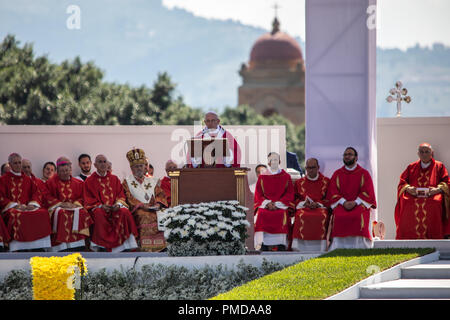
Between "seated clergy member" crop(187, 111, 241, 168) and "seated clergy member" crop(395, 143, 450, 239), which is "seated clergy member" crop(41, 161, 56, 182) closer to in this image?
"seated clergy member" crop(187, 111, 241, 168)

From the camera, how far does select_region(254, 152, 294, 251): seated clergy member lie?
14.0m

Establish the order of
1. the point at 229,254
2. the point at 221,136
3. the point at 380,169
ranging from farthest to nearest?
the point at 380,169, the point at 221,136, the point at 229,254

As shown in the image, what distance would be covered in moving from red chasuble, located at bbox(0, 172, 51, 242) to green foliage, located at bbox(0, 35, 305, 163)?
20606 mm

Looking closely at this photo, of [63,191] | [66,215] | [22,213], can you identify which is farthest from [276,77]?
[22,213]

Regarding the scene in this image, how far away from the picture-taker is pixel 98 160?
1481 cm

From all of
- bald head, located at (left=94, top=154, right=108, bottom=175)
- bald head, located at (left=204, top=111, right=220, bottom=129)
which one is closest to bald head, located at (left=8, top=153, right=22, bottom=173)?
bald head, located at (left=94, top=154, right=108, bottom=175)

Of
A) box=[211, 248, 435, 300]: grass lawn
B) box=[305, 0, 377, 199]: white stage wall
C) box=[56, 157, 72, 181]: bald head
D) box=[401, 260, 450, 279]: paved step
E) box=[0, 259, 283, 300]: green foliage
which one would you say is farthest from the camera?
box=[305, 0, 377, 199]: white stage wall

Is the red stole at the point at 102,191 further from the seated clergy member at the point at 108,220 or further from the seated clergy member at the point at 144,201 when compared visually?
the seated clergy member at the point at 144,201

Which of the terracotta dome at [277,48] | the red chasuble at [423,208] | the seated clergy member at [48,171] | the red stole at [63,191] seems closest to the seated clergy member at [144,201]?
the red stole at [63,191]

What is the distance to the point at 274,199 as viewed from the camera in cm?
1430

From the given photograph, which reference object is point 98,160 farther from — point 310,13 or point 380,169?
point 380,169
